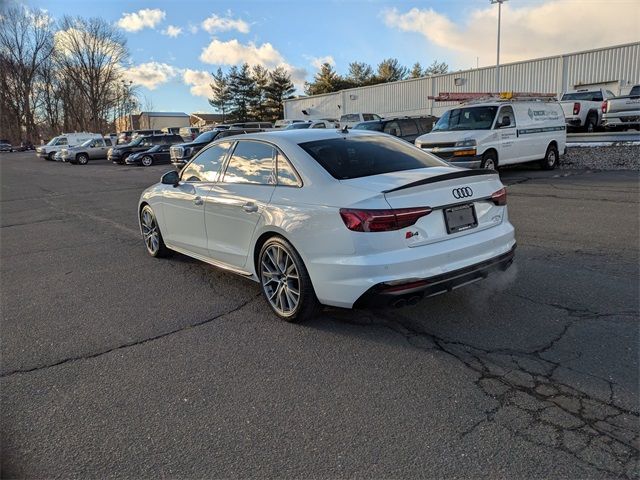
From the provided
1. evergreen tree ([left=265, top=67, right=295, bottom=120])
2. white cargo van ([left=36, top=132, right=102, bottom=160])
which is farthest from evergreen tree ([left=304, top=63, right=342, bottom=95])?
white cargo van ([left=36, top=132, right=102, bottom=160])

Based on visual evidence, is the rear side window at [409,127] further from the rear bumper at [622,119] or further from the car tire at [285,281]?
the car tire at [285,281]

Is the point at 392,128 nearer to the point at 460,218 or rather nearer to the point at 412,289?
the point at 460,218

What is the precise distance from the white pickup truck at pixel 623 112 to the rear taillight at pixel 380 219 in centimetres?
1829

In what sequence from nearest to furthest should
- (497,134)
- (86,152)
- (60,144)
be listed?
(497,134)
(86,152)
(60,144)

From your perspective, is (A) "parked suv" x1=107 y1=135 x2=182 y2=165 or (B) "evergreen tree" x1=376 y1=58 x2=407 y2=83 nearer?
(A) "parked suv" x1=107 y1=135 x2=182 y2=165

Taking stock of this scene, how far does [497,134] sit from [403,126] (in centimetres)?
672

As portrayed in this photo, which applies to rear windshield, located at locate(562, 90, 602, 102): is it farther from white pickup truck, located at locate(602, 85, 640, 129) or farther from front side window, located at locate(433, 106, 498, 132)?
front side window, located at locate(433, 106, 498, 132)

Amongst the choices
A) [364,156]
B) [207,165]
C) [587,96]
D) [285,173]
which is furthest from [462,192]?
[587,96]

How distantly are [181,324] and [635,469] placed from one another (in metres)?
3.39

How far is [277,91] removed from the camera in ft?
249

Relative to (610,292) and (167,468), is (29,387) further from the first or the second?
(610,292)

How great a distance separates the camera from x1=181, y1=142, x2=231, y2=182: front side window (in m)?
5.18

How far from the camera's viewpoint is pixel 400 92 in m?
46.8

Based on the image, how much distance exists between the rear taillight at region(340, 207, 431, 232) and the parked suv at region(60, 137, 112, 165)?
3604cm
